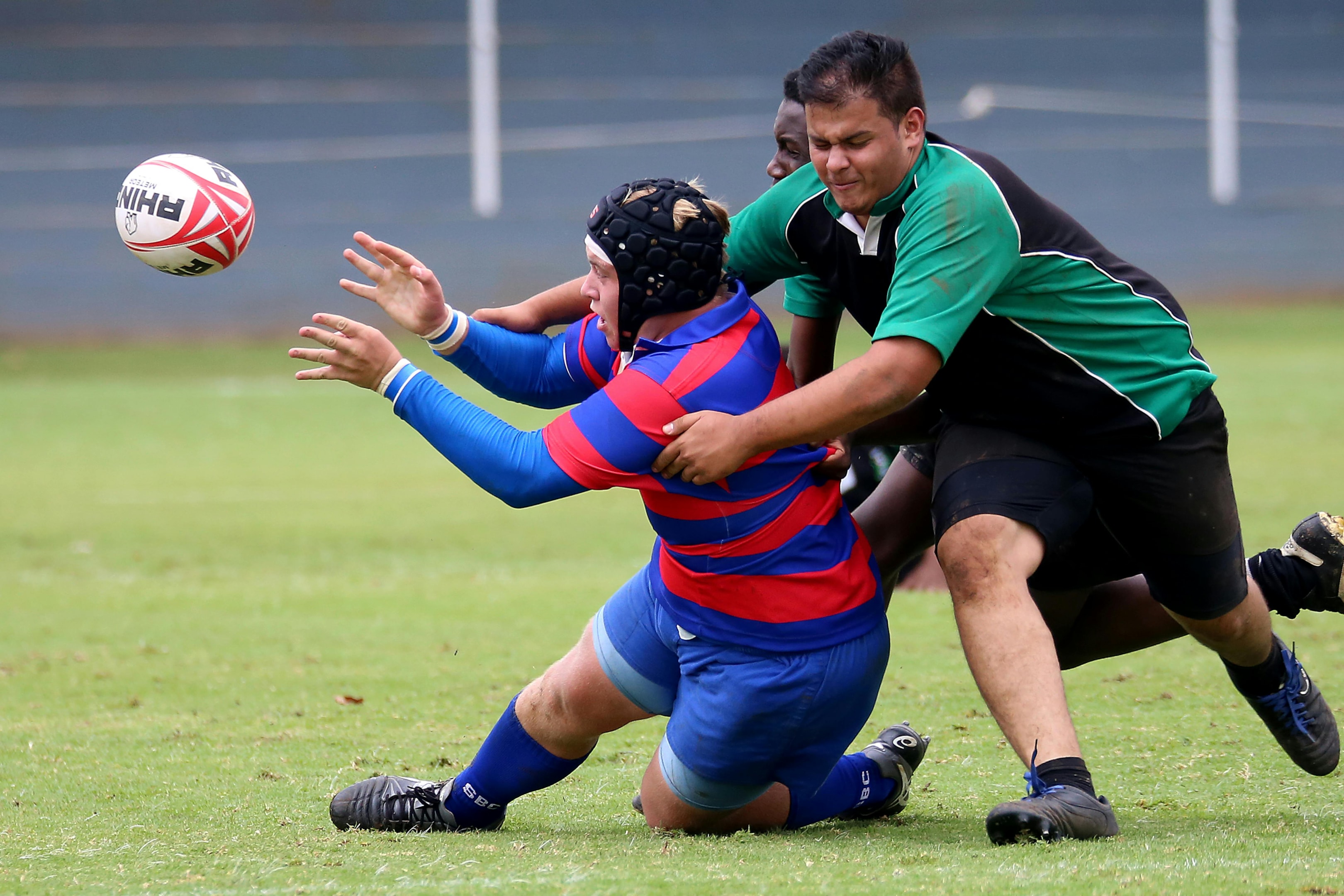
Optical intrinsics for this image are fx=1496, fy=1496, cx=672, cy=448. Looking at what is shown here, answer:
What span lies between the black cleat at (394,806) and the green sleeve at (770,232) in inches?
63.9

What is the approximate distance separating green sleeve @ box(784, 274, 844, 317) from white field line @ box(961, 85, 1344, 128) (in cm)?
2411

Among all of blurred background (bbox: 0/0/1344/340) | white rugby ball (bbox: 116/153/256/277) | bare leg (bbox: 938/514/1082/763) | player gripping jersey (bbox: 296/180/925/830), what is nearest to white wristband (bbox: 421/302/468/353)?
player gripping jersey (bbox: 296/180/925/830)

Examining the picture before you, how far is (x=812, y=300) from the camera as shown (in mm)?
4312

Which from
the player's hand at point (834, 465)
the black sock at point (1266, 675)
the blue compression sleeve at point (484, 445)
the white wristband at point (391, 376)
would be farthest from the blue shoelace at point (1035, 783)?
the white wristband at point (391, 376)

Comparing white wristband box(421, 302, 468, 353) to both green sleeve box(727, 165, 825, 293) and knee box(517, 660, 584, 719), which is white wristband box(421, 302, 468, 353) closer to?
green sleeve box(727, 165, 825, 293)

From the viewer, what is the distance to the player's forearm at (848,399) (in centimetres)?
344

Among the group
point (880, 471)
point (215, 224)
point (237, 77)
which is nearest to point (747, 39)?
point (237, 77)

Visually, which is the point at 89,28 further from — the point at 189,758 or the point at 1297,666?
the point at 1297,666

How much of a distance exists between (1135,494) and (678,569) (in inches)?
47.3

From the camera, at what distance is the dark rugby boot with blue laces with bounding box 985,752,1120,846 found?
3336 millimetres

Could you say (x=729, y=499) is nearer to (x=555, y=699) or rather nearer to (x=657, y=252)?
(x=657, y=252)

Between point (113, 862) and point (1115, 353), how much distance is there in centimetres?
271

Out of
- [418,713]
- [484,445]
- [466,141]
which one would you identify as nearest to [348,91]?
[466,141]

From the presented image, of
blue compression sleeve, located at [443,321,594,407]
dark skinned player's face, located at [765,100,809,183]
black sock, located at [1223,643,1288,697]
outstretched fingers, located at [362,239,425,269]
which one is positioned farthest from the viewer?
dark skinned player's face, located at [765,100,809,183]
